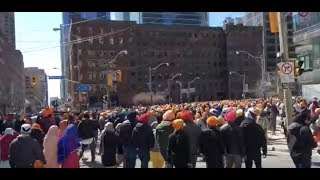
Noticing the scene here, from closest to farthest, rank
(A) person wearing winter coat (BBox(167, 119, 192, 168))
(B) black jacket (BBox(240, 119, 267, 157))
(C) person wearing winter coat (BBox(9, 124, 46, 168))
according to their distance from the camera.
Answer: (A) person wearing winter coat (BBox(167, 119, 192, 168)) → (C) person wearing winter coat (BBox(9, 124, 46, 168)) → (B) black jacket (BBox(240, 119, 267, 157))

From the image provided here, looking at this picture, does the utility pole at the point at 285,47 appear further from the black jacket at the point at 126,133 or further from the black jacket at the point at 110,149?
the black jacket at the point at 110,149

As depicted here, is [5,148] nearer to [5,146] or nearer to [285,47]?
[5,146]

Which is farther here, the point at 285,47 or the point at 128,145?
the point at 285,47

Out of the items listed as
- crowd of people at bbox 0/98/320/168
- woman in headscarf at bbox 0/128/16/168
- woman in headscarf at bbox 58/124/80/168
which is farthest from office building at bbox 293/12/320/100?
woman in headscarf at bbox 58/124/80/168

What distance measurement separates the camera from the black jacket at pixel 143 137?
1159 cm

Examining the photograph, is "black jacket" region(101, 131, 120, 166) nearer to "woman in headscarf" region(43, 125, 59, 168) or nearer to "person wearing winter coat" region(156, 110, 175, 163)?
"person wearing winter coat" region(156, 110, 175, 163)

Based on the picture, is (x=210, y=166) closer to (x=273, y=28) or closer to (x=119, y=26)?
(x=273, y=28)

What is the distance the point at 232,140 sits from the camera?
10406 mm

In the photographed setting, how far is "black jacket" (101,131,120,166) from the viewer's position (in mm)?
11992

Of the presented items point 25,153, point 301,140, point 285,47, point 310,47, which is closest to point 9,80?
point 310,47

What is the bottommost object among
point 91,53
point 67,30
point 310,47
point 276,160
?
point 276,160

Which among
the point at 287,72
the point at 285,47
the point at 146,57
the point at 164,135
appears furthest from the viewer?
the point at 146,57

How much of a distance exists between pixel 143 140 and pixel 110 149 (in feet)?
3.11

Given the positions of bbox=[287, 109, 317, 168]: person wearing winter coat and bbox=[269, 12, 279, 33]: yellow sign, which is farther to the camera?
bbox=[269, 12, 279, 33]: yellow sign
